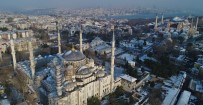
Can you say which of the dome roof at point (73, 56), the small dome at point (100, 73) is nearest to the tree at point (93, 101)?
the small dome at point (100, 73)

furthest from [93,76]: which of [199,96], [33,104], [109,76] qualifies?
[199,96]

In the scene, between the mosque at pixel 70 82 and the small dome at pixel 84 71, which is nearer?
the mosque at pixel 70 82

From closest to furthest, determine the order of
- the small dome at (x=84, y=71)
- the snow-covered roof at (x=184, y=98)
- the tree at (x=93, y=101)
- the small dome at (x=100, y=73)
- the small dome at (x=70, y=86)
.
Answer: the small dome at (x=70, y=86), the tree at (x=93, y=101), the small dome at (x=84, y=71), the snow-covered roof at (x=184, y=98), the small dome at (x=100, y=73)

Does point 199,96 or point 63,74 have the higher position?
point 63,74

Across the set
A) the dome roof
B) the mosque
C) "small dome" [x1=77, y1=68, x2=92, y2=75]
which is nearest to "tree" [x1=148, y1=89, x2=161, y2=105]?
the mosque

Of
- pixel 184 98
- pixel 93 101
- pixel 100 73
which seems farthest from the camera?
pixel 184 98

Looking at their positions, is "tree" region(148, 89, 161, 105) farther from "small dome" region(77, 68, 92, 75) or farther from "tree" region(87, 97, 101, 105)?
"small dome" region(77, 68, 92, 75)

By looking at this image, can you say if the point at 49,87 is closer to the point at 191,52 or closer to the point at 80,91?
the point at 80,91

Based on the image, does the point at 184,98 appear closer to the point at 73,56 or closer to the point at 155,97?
the point at 155,97

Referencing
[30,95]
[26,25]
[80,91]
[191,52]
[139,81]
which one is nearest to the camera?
→ [80,91]

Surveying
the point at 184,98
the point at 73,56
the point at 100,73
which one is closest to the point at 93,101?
the point at 100,73

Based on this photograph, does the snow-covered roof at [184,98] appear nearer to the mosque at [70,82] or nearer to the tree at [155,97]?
the tree at [155,97]
